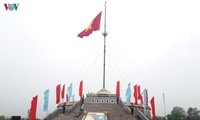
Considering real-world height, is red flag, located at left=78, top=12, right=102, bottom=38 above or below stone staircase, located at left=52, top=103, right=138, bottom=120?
above

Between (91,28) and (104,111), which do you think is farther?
(91,28)

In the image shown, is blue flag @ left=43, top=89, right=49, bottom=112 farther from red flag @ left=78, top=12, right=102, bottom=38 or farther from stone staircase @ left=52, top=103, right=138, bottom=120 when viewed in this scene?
red flag @ left=78, top=12, right=102, bottom=38

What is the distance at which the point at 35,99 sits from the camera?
20719 millimetres

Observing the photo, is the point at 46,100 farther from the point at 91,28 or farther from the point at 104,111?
the point at 91,28

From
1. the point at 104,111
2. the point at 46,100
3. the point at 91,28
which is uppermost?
the point at 91,28

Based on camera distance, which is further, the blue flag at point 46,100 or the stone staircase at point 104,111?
the blue flag at point 46,100

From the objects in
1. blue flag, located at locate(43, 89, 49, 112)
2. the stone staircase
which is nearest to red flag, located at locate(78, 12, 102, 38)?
blue flag, located at locate(43, 89, 49, 112)

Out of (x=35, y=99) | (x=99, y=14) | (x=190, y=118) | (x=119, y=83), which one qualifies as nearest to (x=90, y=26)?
(x=99, y=14)

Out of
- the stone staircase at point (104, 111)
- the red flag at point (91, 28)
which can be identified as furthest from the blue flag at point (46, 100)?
the red flag at point (91, 28)

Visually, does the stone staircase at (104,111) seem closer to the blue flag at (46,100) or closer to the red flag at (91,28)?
the blue flag at (46,100)

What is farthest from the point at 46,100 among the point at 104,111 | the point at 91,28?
the point at 91,28

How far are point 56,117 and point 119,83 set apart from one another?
421 inches

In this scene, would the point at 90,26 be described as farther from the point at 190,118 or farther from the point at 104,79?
the point at 190,118

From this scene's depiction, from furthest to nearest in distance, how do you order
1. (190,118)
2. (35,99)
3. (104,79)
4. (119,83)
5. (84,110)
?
1. (190,118)
2. (104,79)
3. (119,83)
4. (84,110)
5. (35,99)
